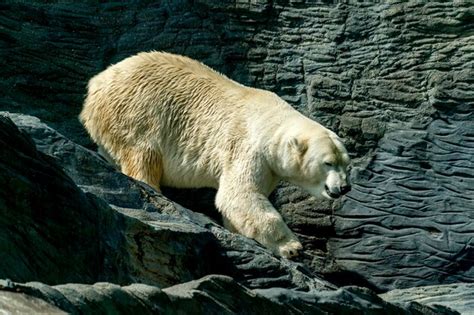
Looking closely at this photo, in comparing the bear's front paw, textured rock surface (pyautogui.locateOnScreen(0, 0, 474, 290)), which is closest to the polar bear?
the bear's front paw

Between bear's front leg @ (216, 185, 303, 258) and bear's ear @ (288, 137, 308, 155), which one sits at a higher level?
bear's ear @ (288, 137, 308, 155)

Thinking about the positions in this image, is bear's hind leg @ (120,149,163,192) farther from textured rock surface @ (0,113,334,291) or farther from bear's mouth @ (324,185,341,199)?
textured rock surface @ (0,113,334,291)

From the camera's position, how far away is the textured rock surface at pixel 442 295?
9.92 m

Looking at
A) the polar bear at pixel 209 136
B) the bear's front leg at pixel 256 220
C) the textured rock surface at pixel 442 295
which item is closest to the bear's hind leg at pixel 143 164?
the polar bear at pixel 209 136

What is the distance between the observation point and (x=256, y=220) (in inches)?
400

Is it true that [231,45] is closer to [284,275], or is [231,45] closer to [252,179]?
[252,179]

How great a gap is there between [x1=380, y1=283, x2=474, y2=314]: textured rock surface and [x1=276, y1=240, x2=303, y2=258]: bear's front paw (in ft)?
2.86

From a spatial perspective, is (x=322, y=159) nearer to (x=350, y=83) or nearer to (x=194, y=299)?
(x=350, y=83)

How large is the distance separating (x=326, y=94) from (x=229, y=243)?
440 centimetres

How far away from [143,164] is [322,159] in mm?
1731

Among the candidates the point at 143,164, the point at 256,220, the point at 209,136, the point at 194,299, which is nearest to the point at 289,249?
the point at 256,220

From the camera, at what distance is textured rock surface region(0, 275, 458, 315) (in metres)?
4.31

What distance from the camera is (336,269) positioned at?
11523mm

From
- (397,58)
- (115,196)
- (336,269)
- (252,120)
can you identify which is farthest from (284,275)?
(397,58)
